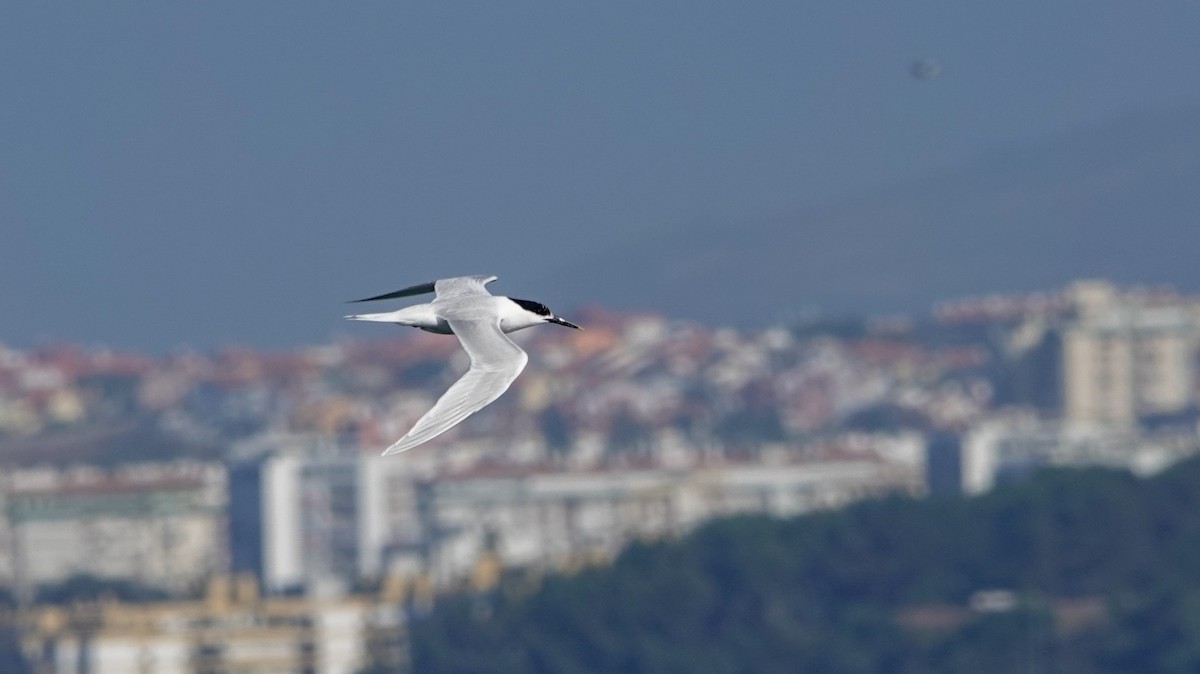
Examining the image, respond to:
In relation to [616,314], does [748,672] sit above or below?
below

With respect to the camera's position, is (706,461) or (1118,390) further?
(1118,390)

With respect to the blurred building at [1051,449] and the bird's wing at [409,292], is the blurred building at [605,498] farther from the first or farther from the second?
the bird's wing at [409,292]

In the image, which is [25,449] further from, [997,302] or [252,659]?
[252,659]

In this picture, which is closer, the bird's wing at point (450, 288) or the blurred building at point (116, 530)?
the bird's wing at point (450, 288)

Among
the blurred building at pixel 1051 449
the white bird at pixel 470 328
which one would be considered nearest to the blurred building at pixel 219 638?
the blurred building at pixel 1051 449

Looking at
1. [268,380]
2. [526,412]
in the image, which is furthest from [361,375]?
[526,412]

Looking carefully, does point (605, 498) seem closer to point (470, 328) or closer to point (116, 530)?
point (116, 530)

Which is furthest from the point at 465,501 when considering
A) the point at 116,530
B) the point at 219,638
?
the point at 219,638
